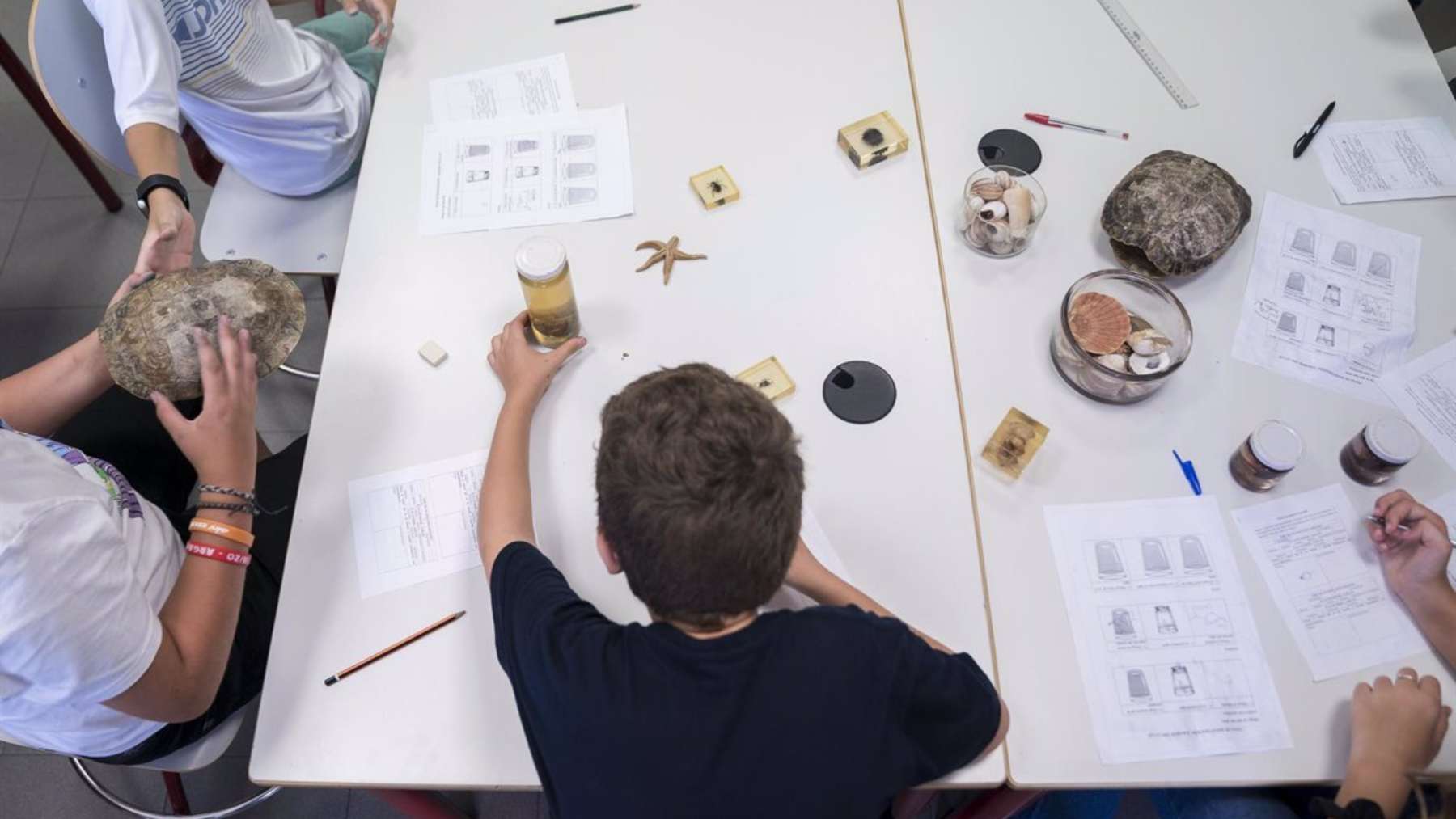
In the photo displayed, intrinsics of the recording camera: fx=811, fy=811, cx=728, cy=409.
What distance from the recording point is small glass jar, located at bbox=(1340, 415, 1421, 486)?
1.00 meters

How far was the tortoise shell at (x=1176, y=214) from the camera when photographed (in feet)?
3.75

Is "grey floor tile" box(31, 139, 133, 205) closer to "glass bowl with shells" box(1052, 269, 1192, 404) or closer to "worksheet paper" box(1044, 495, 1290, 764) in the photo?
"glass bowl with shells" box(1052, 269, 1192, 404)

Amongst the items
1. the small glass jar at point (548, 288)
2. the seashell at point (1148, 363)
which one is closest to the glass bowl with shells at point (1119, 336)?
the seashell at point (1148, 363)

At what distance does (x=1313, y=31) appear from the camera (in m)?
1.41

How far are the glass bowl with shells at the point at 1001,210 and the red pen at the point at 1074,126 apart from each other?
154mm

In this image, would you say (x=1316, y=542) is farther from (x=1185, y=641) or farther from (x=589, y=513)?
(x=589, y=513)

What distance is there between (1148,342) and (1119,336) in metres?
0.04

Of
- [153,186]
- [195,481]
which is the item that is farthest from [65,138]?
[195,481]

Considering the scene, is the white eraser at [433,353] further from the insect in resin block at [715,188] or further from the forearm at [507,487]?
the insect in resin block at [715,188]

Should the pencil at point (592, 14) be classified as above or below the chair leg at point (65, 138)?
above

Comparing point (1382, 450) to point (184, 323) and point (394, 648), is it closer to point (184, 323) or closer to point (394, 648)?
point (394, 648)

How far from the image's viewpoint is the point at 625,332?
1.17 meters

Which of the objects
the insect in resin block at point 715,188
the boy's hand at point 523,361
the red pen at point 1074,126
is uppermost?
the red pen at point 1074,126

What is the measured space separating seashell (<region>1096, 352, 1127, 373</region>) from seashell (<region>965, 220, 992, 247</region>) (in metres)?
0.24
